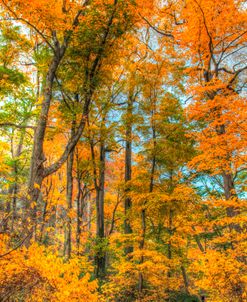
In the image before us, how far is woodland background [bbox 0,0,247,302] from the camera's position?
4088 millimetres

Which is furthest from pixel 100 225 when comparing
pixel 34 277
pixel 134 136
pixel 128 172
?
pixel 34 277

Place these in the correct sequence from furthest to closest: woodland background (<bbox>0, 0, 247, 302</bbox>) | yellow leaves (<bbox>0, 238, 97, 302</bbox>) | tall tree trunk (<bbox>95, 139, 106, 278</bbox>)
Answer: tall tree trunk (<bbox>95, 139, 106, 278</bbox>) < woodland background (<bbox>0, 0, 247, 302</bbox>) < yellow leaves (<bbox>0, 238, 97, 302</bbox>)

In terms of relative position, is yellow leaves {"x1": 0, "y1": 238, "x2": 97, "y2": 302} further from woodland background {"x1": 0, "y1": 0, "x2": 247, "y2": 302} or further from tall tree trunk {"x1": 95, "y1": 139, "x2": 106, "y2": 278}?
tall tree trunk {"x1": 95, "y1": 139, "x2": 106, "y2": 278}

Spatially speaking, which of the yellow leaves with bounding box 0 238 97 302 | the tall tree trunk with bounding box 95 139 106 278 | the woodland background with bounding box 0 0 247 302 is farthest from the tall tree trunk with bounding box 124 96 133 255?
the yellow leaves with bounding box 0 238 97 302

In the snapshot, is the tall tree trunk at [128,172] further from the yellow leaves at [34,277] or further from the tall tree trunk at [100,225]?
the yellow leaves at [34,277]

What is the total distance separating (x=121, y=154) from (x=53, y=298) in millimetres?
11415

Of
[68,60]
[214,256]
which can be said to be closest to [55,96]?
[68,60]

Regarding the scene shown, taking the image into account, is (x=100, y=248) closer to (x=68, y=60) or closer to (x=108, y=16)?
(x=68, y=60)

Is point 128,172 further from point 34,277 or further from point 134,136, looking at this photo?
point 34,277

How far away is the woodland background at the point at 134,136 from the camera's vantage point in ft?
13.4

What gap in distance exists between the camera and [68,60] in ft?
23.1

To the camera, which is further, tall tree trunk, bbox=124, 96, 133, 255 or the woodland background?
tall tree trunk, bbox=124, 96, 133, 255

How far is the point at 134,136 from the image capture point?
1022cm

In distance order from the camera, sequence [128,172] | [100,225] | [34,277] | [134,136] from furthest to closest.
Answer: [128,172] < [134,136] < [100,225] < [34,277]
